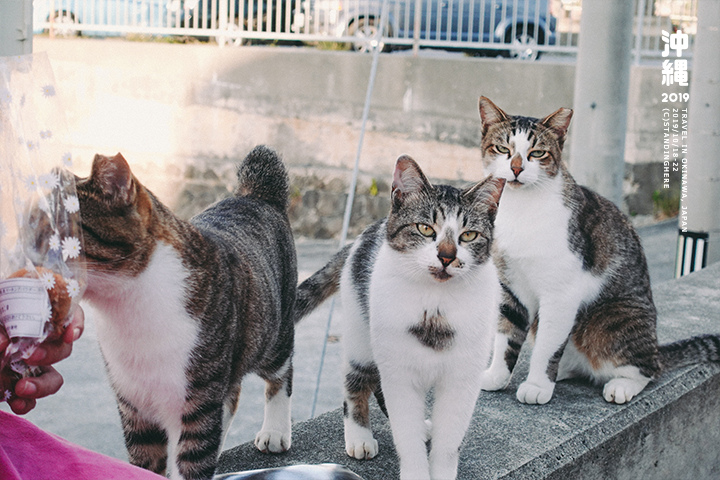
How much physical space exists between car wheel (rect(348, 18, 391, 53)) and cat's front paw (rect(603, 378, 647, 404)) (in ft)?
17.7

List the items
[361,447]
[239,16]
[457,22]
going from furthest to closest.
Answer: [239,16] < [457,22] < [361,447]

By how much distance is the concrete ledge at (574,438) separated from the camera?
1854 mm

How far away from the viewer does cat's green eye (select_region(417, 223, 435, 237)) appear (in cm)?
167

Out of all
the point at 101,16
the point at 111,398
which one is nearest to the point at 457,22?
the point at 101,16

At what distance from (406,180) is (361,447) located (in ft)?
2.29

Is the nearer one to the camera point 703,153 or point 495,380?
point 495,380

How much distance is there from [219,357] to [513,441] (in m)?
0.88

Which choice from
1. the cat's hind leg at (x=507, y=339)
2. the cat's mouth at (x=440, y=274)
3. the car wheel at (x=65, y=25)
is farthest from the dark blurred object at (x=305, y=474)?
the car wheel at (x=65, y=25)

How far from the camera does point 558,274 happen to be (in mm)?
2086

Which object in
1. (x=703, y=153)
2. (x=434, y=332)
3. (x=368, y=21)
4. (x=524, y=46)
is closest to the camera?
(x=434, y=332)

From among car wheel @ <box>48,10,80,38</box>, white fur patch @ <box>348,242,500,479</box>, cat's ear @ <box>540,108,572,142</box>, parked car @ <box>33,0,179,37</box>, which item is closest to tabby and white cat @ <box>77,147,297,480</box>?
white fur patch @ <box>348,242,500,479</box>

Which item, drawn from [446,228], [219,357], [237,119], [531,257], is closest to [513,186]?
[531,257]

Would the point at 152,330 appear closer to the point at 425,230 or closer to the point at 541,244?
the point at 425,230

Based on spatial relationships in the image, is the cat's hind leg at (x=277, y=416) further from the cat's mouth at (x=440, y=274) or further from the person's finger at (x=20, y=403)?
the person's finger at (x=20, y=403)
